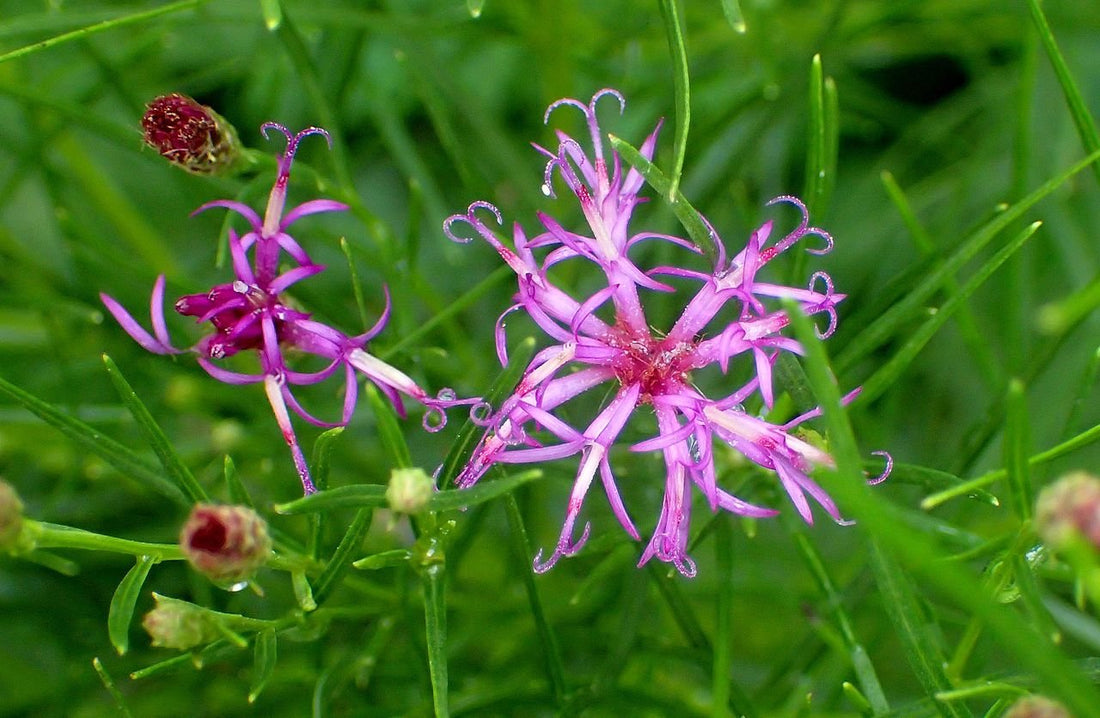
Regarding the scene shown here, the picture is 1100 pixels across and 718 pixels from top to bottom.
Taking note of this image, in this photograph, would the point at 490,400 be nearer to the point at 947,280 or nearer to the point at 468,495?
the point at 468,495

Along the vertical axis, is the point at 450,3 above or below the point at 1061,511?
above

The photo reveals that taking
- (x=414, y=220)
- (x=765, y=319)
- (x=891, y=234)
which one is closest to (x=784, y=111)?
(x=891, y=234)

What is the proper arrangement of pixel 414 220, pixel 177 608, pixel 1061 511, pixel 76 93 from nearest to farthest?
pixel 1061 511 < pixel 177 608 < pixel 414 220 < pixel 76 93

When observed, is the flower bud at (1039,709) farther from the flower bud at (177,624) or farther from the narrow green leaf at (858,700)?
the flower bud at (177,624)

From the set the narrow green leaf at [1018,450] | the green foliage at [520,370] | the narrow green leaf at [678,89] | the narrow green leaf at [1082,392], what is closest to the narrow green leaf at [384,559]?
the green foliage at [520,370]

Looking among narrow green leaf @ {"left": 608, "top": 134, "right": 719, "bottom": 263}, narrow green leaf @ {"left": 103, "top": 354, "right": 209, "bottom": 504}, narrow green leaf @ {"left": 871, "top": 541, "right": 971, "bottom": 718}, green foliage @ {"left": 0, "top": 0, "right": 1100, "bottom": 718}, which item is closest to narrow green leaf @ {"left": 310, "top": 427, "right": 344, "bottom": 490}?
green foliage @ {"left": 0, "top": 0, "right": 1100, "bottom": 718}

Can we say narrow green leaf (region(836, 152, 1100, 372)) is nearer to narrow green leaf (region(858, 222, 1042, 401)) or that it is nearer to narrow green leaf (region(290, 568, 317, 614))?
narrow green leaf (region(858, 222, 1042, 401))

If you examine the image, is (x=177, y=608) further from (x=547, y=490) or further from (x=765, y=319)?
(x=547, y=490)

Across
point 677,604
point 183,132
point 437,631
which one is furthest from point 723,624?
point 183,132
